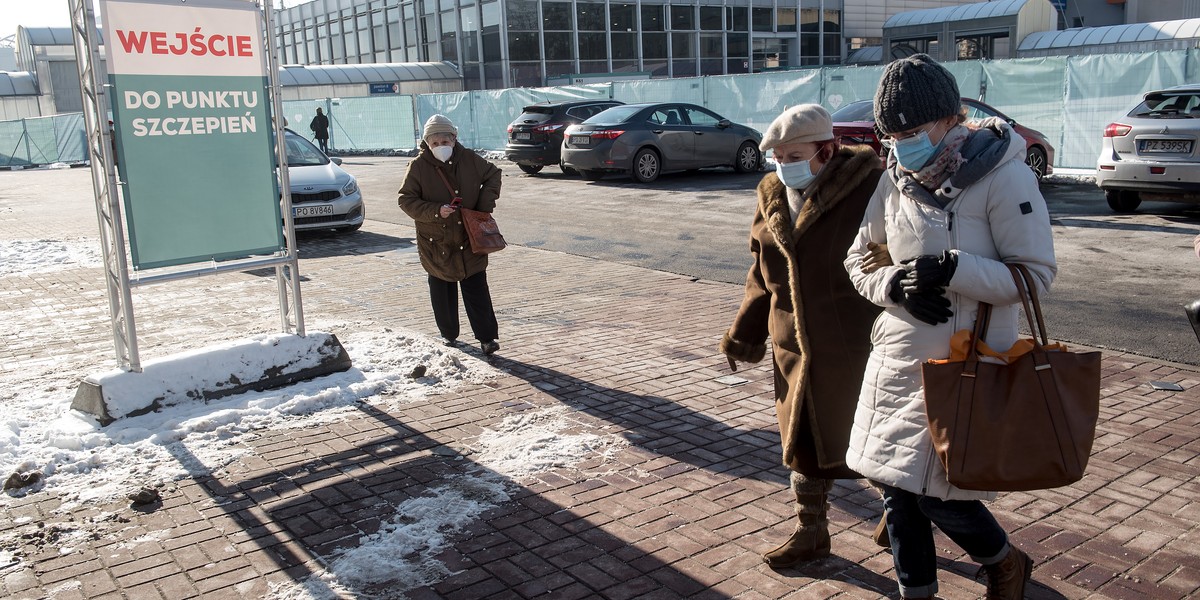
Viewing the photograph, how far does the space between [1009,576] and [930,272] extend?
1029 mm

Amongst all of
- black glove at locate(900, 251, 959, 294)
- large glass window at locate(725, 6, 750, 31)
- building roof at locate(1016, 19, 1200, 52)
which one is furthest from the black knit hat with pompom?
large glass window at locate(725, 6, 750, 31)

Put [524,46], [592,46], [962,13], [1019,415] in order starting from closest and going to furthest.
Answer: [1019,415], [962,13], [524,46], [592,46]

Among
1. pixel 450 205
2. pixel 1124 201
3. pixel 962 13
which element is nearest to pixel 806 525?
pixel 450 205

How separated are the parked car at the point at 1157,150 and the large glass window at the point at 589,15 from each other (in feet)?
124

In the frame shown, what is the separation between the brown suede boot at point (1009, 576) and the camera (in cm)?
299

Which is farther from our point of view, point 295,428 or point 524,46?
point 524,46

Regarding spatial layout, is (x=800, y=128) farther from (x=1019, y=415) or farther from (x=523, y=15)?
(x=523, y=15)

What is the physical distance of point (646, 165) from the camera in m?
18.9

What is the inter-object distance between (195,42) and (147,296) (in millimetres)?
4495

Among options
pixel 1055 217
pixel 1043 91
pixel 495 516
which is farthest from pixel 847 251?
pixel 1043 91

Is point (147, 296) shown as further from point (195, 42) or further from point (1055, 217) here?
point (1055, 217)

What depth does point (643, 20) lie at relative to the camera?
49.2 m

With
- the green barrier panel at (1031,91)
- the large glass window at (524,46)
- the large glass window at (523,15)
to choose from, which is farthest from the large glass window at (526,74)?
the green barrier panel at (1031,91)

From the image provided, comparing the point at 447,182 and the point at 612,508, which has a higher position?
the point at 447,182
